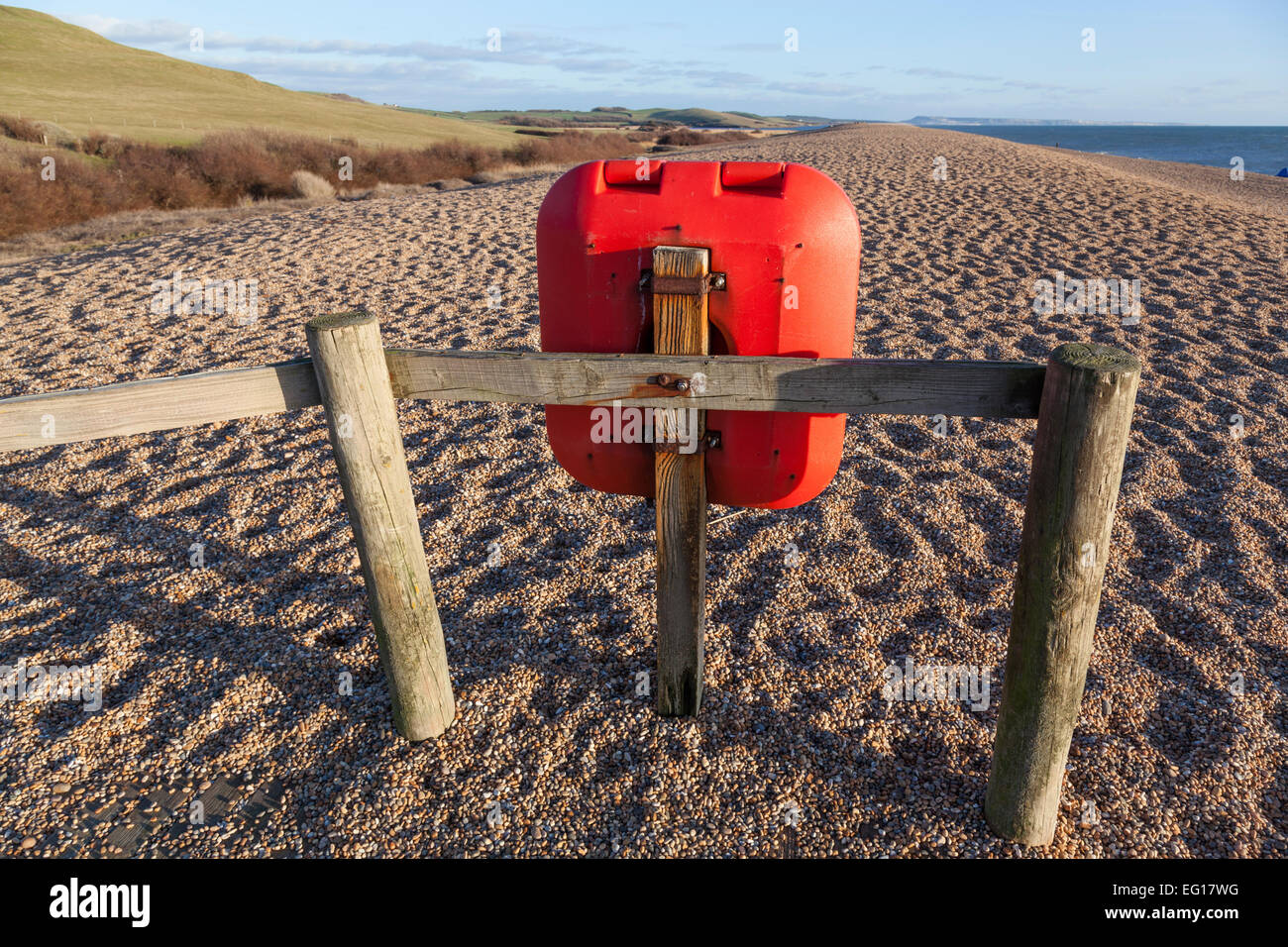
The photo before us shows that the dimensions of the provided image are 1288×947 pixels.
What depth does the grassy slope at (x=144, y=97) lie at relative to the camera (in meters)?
21.5

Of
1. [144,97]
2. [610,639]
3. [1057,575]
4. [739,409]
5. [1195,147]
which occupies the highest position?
[1195,147]

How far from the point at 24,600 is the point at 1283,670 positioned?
16.3 ft

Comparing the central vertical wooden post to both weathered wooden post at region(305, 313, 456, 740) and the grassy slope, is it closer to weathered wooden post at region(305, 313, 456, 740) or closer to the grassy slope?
weathered wooden post at region(305, 313, 456, 740)

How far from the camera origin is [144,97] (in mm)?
28391

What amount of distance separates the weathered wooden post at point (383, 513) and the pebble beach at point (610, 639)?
22 centimetres

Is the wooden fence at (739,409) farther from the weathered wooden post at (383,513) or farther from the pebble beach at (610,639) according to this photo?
the pebble beach at (610,639)

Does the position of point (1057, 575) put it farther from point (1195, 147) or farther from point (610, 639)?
point (1195, 147)

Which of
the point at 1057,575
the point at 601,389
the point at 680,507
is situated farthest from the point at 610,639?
the point at 1057,575

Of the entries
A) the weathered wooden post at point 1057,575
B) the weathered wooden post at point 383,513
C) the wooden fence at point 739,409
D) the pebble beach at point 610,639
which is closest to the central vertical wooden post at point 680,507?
the wooden fence at point 739,409

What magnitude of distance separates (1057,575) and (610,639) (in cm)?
164

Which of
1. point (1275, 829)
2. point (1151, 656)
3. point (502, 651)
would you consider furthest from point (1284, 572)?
point (502, 651)

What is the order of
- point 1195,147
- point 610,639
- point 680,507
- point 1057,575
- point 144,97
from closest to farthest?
point 1057,575, point 680,507, point 610,639, point 144,97, point 1195,147
